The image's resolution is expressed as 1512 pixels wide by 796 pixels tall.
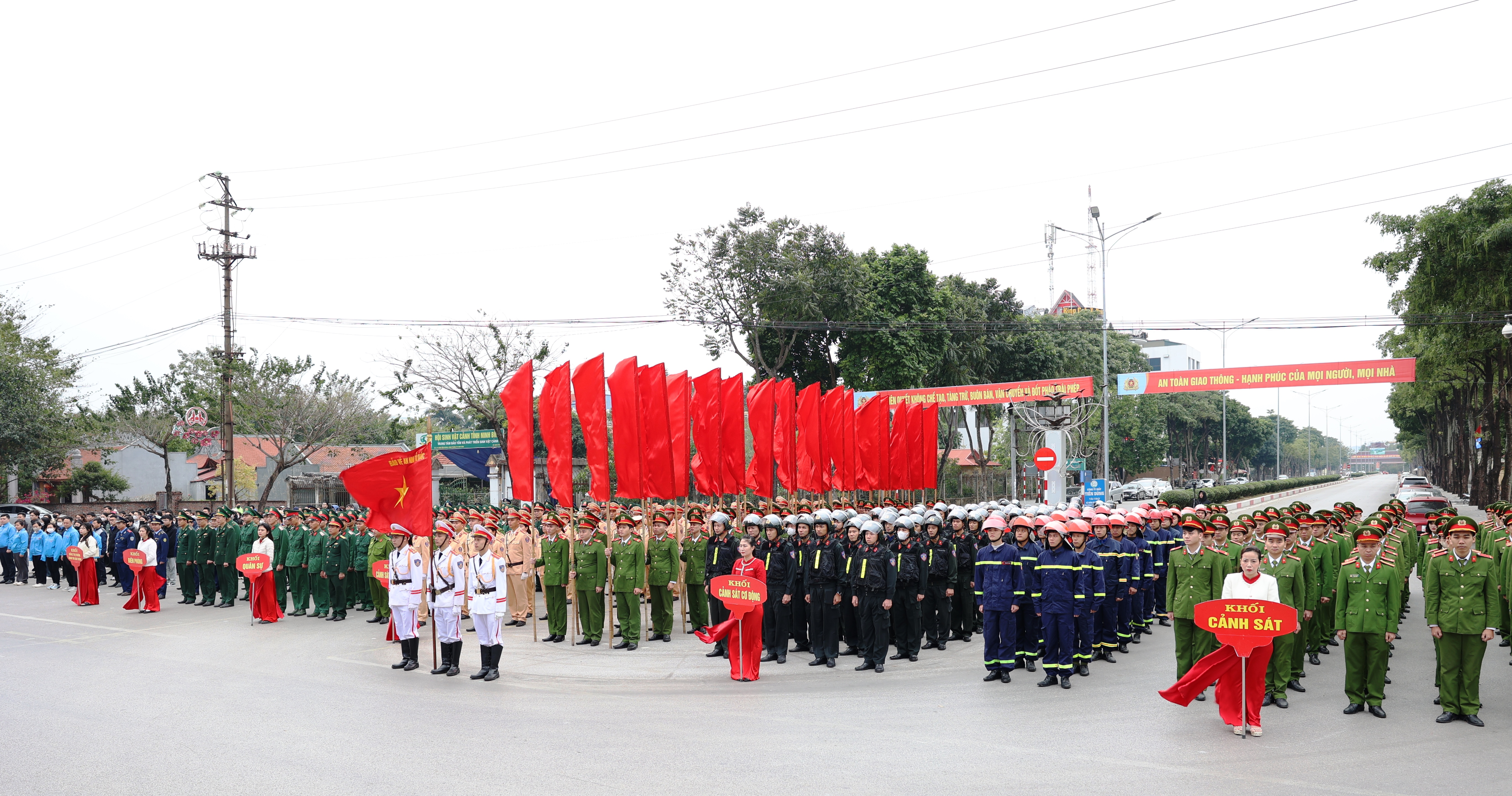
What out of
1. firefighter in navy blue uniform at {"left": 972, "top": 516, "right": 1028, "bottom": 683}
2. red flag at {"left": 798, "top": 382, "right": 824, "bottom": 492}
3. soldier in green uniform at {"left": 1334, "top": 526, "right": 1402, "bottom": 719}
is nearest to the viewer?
soldier in green uniform at {"left": 1334, "top": 526, "right": 1402, "bottom": 719}

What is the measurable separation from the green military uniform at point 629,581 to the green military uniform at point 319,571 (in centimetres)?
653

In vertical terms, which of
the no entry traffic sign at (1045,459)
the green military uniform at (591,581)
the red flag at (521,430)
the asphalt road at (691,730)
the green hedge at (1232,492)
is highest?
the red flag at (521,430)

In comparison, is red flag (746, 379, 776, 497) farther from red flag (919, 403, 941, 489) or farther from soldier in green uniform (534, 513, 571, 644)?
red flag (919, 403, 941, 489)

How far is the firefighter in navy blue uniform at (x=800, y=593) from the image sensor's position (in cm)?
1161

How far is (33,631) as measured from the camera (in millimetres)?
14617

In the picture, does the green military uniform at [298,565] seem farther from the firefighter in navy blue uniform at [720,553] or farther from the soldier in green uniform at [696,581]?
the firefighter in navy blue uniform at [720,553]

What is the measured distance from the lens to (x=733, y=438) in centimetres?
1530

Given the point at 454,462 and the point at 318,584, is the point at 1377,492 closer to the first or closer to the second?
the point at 454,462

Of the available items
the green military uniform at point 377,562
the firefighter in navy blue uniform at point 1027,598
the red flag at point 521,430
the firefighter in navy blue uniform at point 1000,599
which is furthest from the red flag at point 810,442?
the firefighter in navy blue uniform at point 1000,599

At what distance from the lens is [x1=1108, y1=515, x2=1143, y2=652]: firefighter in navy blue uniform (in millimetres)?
11688

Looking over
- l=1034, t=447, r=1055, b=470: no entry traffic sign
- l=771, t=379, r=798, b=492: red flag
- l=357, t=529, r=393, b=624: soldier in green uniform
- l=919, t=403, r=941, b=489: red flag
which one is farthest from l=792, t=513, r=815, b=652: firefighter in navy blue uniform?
l=1034, t=447, r=1055, b=470: no entry traffic sign

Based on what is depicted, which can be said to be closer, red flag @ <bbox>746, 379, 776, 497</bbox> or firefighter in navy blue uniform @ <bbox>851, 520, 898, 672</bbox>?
firefighter in navy blue uniform @ <bbox>851, 520, 898, 672</bbox>

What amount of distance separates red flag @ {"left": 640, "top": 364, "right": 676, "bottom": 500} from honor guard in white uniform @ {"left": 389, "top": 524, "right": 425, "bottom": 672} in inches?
139

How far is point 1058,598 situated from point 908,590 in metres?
1.96
